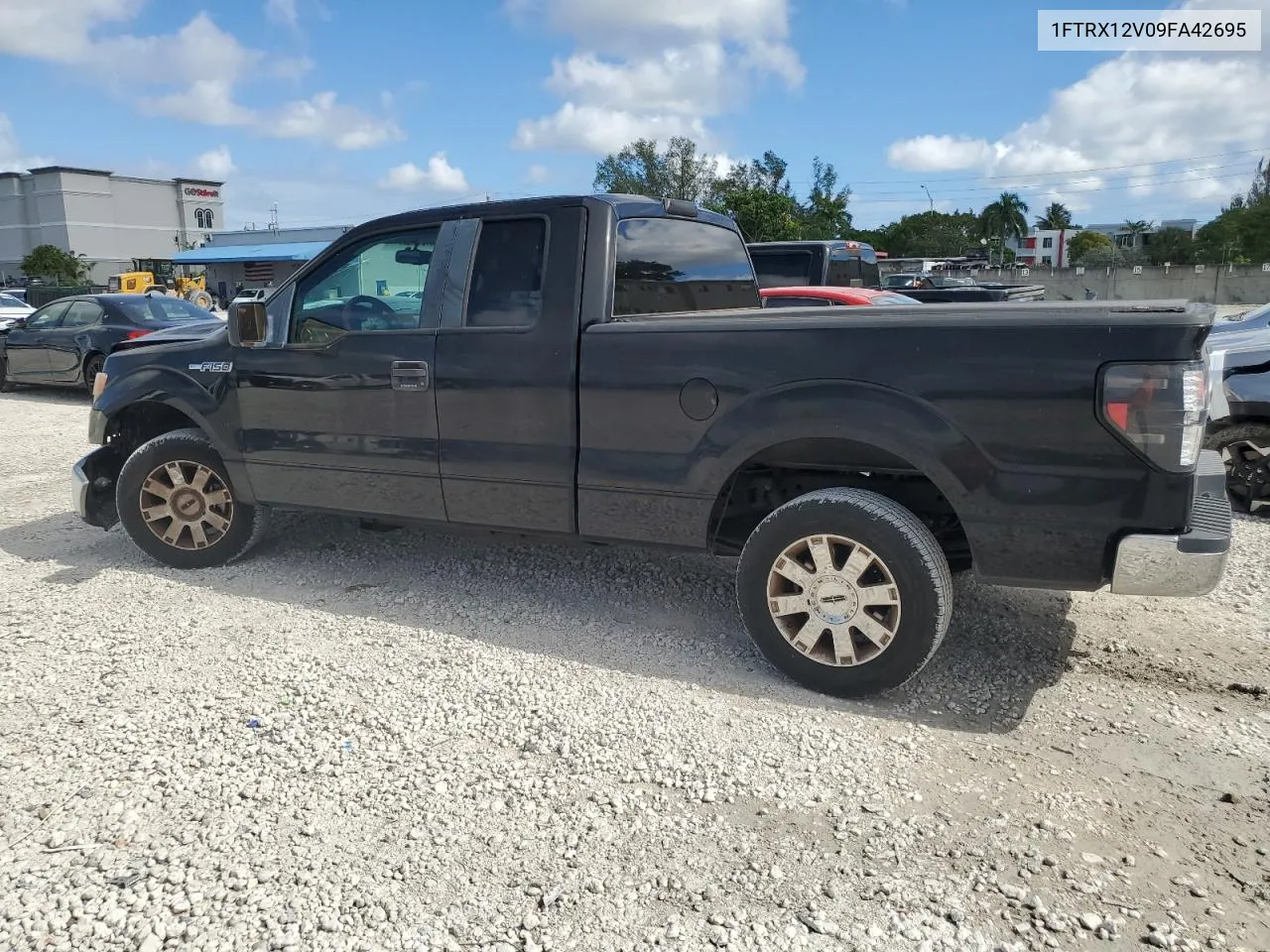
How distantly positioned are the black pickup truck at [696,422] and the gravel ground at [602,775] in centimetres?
51

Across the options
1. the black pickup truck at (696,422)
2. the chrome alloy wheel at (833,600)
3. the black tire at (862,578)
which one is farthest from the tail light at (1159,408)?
the chrome alloy wheel at (833,600)

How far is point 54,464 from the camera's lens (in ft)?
28.4

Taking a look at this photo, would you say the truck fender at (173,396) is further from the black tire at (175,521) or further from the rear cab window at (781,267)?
the rear cab window at (781,267)

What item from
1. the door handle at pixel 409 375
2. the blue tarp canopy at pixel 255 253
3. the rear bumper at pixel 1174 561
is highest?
the blue tarp canopy at pixel 255 253

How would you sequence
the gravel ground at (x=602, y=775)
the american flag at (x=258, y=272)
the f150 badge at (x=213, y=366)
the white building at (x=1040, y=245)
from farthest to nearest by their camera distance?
the white building at (x=1040, y=245)
the american flag at (x=258, y=272)
the f150 badge at (x=213, y=366)
the gravel ground at (x=602, y=775)

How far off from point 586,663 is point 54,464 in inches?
273

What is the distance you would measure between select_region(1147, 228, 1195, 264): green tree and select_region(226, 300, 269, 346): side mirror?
83.8 m

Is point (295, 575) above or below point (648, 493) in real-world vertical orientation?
below

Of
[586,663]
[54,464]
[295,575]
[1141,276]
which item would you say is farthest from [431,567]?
[1141,276]

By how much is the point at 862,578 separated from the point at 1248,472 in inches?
175

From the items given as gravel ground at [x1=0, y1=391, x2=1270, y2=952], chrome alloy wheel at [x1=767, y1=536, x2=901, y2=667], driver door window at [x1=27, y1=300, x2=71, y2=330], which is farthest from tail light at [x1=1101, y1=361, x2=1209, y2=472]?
driver door window at [x1=27, y1=300, x2=71, y2=330]

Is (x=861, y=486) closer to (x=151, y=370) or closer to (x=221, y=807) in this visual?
(x=221, y=807)

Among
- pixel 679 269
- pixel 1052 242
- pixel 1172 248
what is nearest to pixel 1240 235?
pixel 1172 248

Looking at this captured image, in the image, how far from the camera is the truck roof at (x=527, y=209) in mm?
4301
